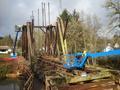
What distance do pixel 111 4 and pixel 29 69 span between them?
15.9m

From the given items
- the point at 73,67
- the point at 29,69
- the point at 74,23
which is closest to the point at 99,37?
the point at 74,23

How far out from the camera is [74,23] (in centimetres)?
4266

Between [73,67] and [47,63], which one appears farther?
[47,63]

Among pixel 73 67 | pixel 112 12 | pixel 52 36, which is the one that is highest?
pixel 112 12

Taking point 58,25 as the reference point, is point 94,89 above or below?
below

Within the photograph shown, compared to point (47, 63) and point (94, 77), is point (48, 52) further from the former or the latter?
point (94, 77)

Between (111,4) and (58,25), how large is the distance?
14799mm

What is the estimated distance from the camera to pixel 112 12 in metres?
31.6

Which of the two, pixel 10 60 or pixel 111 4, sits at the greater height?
pixel 111 4

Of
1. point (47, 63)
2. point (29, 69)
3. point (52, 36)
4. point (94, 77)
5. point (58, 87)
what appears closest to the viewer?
point (58, 87)

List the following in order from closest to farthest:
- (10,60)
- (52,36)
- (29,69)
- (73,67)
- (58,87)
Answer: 1. (58,87)
2. (73,67)
3. (29,69)
4. (52,36)
5. (10,60)

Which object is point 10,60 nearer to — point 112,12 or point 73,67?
point 112,12

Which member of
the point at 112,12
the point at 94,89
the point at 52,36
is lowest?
the point at 94,89

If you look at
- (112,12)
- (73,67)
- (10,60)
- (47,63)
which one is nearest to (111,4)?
(112,12)
